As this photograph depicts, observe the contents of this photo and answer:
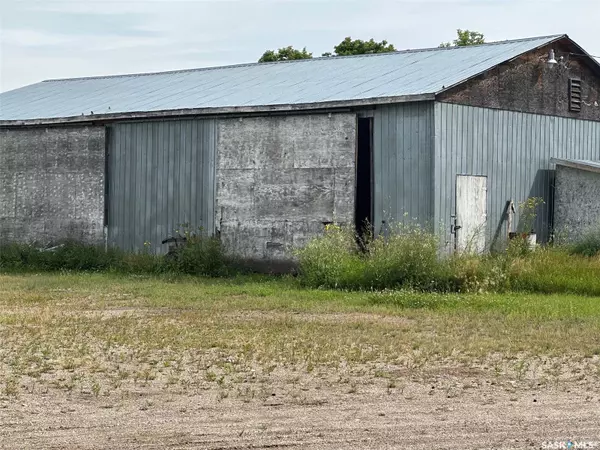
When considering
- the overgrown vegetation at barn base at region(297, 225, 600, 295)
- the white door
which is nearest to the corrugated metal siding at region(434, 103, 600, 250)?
the white door

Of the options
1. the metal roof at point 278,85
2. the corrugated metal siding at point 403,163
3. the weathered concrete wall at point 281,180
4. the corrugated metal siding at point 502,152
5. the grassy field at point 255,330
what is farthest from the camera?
the metal roof at point 278,85

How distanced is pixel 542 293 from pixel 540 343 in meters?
5.93

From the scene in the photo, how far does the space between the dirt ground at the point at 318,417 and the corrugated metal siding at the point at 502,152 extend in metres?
11.6

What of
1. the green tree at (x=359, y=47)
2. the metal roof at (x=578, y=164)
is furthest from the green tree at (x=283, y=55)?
the metal roof at (x=578, y=164)


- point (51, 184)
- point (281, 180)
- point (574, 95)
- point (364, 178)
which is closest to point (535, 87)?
point (574, 95)

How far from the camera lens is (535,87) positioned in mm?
24438

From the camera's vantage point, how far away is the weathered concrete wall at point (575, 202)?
76.5 ft

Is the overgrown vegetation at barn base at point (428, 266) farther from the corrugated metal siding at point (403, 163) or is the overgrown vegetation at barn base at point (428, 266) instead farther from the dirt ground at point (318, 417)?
the dirt ground at point (318, 417)

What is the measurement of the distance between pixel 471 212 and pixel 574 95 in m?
5.17

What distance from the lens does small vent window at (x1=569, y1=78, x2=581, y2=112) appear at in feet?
84.2

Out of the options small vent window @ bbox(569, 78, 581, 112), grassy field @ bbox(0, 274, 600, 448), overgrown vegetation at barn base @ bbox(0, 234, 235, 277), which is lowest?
grassy field @ bbox(0, 274, 600, 448)

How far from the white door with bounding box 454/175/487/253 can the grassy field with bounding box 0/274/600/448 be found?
149 inches

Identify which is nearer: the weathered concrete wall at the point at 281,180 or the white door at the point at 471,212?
the white door at the point at 471,212

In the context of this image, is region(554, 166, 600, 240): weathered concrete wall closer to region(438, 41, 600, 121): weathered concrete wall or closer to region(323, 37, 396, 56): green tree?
region(438, 41, 600, 121): weathered concrete wall
